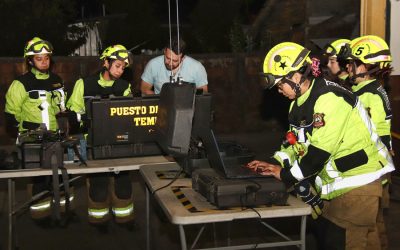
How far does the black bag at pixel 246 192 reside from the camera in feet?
12.4

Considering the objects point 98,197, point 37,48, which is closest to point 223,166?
point 98,197

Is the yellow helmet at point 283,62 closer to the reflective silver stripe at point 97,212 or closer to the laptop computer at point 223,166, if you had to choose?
the laptop computer at point 223,166

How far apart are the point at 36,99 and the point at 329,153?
368 cm

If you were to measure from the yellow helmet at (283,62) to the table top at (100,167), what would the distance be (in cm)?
168

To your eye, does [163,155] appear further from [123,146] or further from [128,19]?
[128,19]

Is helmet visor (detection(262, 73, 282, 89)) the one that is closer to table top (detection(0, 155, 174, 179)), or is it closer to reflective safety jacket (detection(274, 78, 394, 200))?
reflective safety jacket (detection(274, 78, 394, 200))

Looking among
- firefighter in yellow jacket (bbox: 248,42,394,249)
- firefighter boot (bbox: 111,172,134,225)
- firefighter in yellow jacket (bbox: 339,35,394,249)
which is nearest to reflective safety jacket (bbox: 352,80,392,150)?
firefighter in yellow jacket (bbox: 339,35,394,249)

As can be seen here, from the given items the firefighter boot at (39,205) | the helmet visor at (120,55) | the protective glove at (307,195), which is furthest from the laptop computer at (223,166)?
the firefighter boot at (39,205)

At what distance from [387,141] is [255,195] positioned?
1892 millimetres

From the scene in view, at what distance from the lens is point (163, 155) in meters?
5.56

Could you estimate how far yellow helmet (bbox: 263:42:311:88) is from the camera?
386 centimetres

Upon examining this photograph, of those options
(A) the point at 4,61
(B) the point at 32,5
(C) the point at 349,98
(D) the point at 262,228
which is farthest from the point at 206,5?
(C) the point at 349,98

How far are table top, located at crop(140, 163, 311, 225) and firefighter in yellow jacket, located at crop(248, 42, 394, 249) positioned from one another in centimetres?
25

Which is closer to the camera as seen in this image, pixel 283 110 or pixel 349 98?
pixel 349 98
